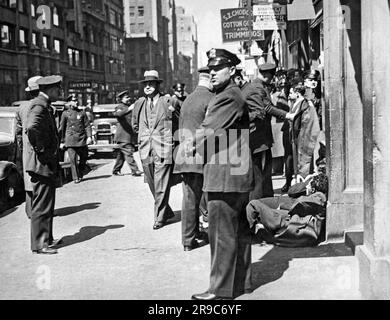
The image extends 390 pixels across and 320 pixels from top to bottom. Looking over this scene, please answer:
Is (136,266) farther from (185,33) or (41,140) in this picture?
(185,33)

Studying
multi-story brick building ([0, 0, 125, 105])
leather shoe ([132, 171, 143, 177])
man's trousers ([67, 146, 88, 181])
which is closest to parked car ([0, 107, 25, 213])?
man's trousers ([67, 146, 88, 181])

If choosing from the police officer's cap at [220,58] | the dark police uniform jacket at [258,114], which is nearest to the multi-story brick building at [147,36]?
the dark police uniform jacket at [258,114]

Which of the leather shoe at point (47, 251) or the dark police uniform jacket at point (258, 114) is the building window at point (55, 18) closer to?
the dark police uniform jacket at point (258, 114)

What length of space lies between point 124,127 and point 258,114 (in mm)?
8186

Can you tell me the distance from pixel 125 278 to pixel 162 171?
300 centimetres

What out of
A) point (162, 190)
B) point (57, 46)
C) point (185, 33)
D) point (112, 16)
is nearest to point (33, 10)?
point (57, 46)

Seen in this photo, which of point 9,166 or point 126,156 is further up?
point 9,166

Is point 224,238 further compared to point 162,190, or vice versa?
point 162,190

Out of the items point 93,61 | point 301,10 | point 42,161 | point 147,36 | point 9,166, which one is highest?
point 147,36

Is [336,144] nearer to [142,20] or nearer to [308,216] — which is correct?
[308,216]

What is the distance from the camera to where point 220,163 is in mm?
5035

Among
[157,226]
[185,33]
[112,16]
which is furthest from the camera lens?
[185,33]

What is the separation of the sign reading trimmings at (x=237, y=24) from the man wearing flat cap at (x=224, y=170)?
1158 cm

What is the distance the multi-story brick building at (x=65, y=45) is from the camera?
131ft
